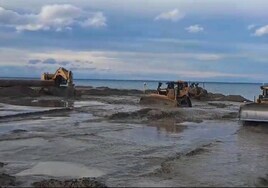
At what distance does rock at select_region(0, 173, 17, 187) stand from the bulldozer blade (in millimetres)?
13139

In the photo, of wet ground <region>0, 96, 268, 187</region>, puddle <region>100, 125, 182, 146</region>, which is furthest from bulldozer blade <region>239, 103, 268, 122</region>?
puddle <region>100, 125, 182, 146</region>

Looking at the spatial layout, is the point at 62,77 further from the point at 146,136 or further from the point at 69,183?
the point at 69,183

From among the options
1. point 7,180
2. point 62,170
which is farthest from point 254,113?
Answer: point 7,180

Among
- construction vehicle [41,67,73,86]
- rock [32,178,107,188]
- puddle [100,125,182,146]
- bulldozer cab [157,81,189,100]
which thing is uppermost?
construction vehicle [41,67,73,86]

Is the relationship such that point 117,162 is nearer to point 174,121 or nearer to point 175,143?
point 175,143

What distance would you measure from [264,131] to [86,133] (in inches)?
279

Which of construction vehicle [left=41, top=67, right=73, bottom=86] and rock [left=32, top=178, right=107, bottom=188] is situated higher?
construction vehicle [left=41, top=67, right=73, bottom=86]

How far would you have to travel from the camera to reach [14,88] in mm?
46094

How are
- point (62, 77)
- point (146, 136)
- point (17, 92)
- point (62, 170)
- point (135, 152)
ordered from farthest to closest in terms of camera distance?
point (62, 77), point (17, 92), point (146, 136), point (135, 152), point (62, 170)

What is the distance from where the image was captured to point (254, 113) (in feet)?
66.9

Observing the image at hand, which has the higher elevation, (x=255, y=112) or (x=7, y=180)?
(x=255, y=112)

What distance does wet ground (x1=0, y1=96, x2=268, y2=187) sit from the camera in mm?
9680

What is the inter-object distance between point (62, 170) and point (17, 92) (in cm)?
3614

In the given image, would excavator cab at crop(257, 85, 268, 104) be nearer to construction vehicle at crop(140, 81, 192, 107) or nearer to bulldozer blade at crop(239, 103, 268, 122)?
bulldozer blade at crop(239, 103, 268, 122)
